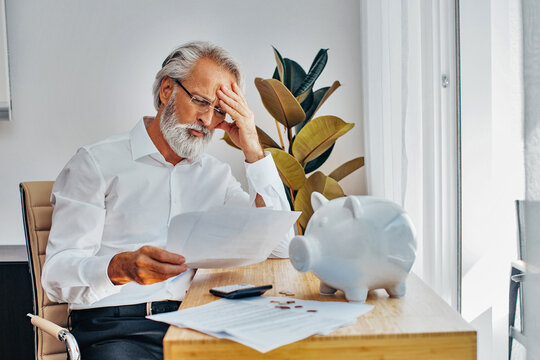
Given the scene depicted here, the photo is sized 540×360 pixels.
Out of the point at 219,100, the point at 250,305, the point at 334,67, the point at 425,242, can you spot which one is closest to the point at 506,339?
the point at 425,242

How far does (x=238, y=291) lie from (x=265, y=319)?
0.52 ft

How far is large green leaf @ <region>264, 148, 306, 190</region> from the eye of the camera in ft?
7.34

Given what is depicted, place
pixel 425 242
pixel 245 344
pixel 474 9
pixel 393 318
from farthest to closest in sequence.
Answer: pixel 425 242 < pixel 474 9 < pixel 393 318 < pixel 245 344

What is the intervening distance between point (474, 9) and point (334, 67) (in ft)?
4.01

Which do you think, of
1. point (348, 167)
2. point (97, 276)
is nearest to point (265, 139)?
point (348, 167)

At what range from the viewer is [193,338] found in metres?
0.78

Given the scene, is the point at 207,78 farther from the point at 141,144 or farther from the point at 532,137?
the point at 532,137

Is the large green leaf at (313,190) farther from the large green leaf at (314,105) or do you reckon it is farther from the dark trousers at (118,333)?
the dark trousers at (118,333)

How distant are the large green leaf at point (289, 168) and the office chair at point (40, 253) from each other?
0.95 m

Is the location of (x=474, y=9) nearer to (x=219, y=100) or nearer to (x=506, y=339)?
(x=219, y=100)

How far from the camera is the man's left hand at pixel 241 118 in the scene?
1.57 metres

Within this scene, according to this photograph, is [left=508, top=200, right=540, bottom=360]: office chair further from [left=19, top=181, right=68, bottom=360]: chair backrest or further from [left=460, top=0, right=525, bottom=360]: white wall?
[left=19, top=181, right=68, bottom=360]: chair backrest

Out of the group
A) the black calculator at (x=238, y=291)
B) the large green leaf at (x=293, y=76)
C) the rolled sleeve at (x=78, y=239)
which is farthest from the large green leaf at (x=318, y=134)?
the black calculator at (x=238, y=291)

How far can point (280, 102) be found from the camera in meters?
2.23
